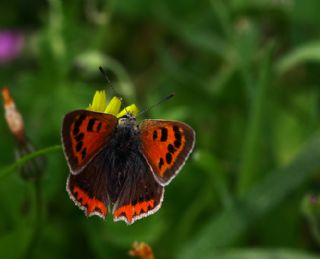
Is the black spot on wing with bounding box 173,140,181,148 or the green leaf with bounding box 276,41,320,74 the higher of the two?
the black spot on wing with bounding box 173,140,181,148

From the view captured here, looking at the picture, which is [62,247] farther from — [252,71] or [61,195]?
[252,71]

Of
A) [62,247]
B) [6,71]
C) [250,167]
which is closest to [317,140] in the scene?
[250,167]

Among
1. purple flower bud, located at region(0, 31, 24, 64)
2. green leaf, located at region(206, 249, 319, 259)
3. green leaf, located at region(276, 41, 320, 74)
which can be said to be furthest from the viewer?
purple flower bud, located at region(0, 31, 24, 64)

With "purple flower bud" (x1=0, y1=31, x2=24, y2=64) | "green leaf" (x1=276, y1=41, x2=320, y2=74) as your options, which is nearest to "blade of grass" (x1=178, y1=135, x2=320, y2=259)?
"green leaf" (x1=276, y1=41, x2=320, y2=74)

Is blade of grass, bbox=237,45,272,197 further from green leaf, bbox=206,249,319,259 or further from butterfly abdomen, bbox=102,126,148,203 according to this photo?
butterfly abdomen, bbox=102,126,148,203

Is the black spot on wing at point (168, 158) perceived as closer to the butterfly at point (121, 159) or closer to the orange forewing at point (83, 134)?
the butterfly at point (121, 159)

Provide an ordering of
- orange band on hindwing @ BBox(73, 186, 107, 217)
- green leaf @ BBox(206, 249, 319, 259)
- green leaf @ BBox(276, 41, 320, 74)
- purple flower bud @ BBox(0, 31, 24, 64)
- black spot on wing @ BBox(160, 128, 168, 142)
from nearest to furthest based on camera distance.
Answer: orange band on hindwing @ BBox(73, 186, 107, 217) → black spot on wing @ BBox(160, 128, 168, 142) → green leaf @ BBox(206, 249, 319, 259) → green leaf @ BBox(276, 41, 320, 74) → purple flower bud @ BBox(0, 31, 24, 64)
